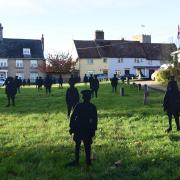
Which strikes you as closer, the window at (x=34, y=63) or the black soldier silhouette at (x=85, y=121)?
the black soldier silhouette at (x=85, y=121)

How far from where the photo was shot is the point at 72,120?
38.4 ft

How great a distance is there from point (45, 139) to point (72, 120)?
4.21 m

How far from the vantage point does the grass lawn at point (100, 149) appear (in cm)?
1099

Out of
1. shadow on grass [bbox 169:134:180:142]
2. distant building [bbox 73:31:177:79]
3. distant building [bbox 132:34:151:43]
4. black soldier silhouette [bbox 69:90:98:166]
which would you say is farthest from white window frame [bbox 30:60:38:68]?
black soldier silhouette [bbox 69:90:98:166]

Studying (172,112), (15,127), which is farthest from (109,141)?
(15,127)

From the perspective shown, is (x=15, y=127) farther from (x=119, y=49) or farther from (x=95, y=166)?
(x=119, y=49)

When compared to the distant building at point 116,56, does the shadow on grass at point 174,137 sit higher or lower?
lower

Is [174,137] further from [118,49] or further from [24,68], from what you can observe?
[118,49]

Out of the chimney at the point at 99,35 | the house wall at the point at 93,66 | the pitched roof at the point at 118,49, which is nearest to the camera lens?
the house wall at the point at 93,66

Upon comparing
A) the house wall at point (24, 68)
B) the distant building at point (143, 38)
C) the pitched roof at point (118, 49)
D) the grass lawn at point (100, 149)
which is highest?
the distant building at point (143, 38)

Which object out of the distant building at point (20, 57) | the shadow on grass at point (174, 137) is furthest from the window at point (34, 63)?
the shadow on grass at point (174, 137)

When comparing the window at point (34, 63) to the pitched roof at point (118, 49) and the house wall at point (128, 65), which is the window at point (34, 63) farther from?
→ the house wall at point (128, 65)

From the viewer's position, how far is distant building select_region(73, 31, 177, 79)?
9525 cm

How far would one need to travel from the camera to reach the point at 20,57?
305ft
